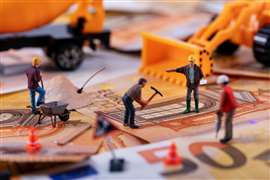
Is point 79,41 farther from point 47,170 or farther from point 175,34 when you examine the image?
point 47,170

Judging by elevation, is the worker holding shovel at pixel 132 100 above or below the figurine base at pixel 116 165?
above

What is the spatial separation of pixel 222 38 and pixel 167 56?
1.04m

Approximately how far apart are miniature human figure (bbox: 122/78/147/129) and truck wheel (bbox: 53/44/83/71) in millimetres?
2980

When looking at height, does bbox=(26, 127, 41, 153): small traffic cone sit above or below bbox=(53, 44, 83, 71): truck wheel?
below

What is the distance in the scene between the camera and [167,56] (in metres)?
9.49

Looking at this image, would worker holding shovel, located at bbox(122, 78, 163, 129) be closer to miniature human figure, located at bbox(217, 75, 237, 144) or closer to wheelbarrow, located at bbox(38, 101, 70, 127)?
wheelbarrow, located at bbox(38, 101, 70, 127)

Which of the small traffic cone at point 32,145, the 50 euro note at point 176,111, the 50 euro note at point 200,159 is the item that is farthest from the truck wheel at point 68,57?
the 50 euro note at point 200,159

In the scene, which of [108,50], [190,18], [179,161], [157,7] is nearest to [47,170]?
[179,161]

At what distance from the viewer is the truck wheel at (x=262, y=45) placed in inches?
361

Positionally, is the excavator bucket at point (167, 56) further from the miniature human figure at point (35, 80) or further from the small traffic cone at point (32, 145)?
the small traffic cone at point (32, 145)

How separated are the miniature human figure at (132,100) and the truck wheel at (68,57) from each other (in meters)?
2.98

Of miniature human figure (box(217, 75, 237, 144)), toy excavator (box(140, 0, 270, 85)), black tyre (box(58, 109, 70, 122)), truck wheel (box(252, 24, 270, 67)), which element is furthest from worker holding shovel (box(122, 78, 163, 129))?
truck wheel (box(252, 24, 270, 67))

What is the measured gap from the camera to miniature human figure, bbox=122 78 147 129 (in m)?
6.46

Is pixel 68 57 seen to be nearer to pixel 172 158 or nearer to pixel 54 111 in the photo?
pixel 54 111
